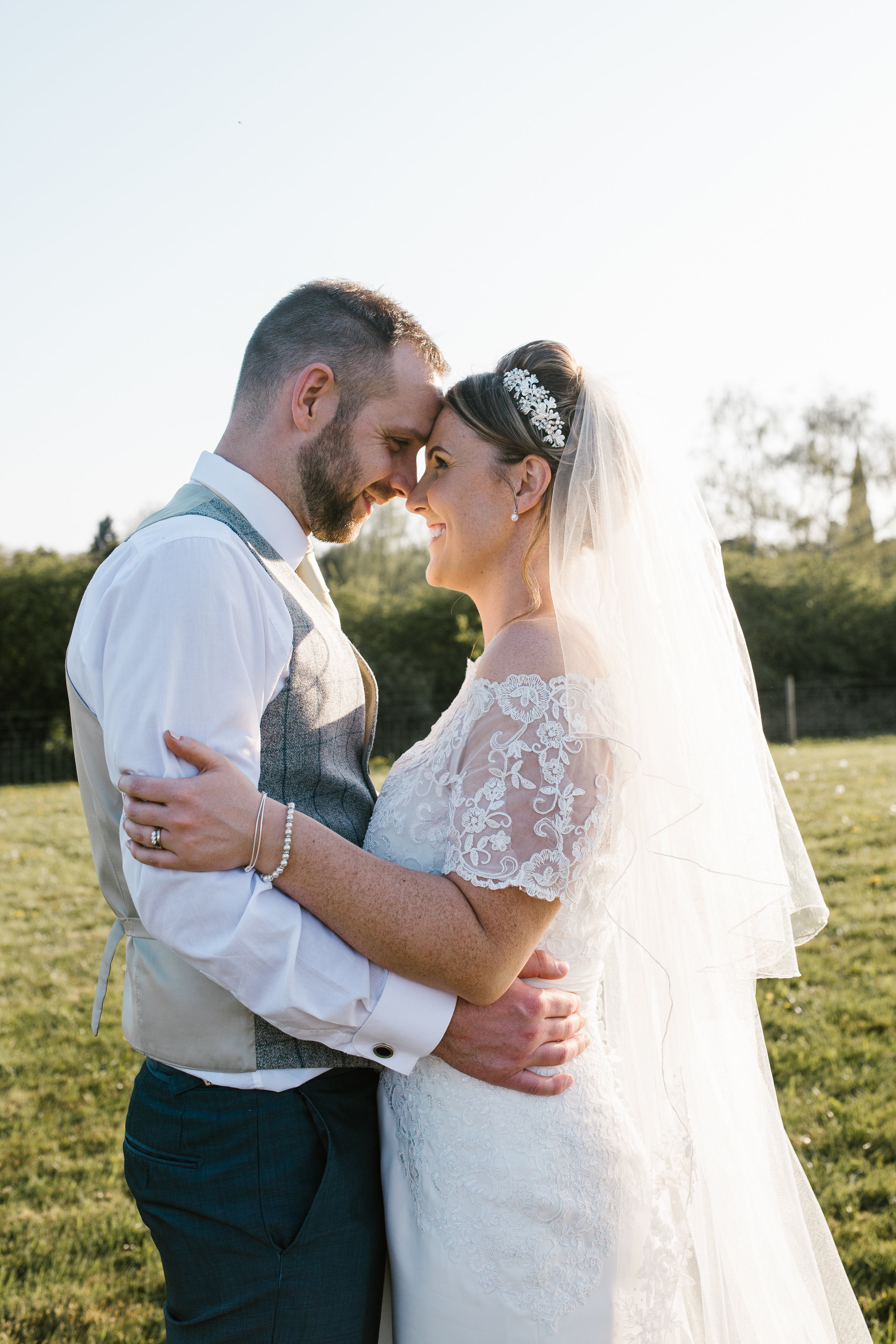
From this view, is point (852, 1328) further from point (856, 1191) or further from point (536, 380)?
point (536, 380)

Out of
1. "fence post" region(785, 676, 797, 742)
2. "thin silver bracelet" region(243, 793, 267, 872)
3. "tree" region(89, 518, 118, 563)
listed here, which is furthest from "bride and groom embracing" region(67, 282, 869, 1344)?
"tree" region(89, 518, 118, 563)

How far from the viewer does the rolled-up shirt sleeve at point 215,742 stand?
6.13ft

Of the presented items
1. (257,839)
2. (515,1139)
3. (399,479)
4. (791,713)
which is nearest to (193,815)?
(257,839)

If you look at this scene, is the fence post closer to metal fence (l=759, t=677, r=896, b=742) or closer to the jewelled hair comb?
metal fence (l=759, t=677, r=896, b=742)

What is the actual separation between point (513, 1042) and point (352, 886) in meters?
0.56

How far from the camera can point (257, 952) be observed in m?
1.87

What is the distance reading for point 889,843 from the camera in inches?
307

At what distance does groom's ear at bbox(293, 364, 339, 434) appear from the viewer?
242cm

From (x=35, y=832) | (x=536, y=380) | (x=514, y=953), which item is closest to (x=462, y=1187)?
(x=514, y=953)

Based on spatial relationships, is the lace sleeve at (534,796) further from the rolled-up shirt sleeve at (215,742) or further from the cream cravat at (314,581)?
the cream cravat at (314,581)

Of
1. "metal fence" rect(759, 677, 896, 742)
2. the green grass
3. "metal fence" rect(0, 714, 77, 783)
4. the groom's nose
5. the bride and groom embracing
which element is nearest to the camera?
the bride and groom embracing

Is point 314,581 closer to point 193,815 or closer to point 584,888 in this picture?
point 193,815

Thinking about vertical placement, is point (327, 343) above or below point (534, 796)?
above

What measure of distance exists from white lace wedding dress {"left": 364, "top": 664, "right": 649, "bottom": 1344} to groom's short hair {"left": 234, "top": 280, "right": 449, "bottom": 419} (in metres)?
0.88
